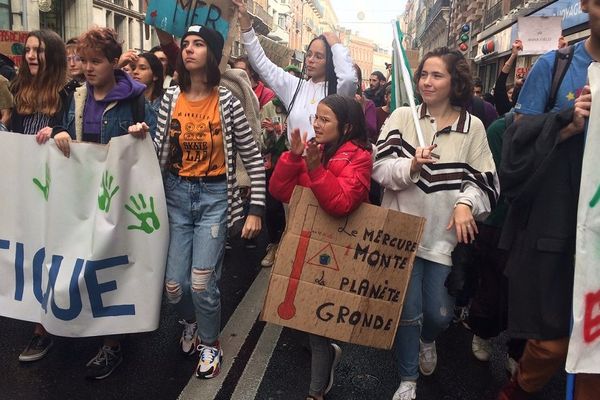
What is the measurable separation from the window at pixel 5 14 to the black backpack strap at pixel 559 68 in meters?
19.3

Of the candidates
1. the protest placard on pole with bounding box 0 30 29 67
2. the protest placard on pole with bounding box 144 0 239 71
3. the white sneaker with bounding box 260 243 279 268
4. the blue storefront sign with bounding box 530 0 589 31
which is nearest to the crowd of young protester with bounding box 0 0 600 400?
the protest placard on pole with bounding box 144 0 239 71

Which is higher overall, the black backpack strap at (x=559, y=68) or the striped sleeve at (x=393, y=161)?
the black backpack strap at (x=559, y=68)

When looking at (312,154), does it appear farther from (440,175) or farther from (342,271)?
(440,175)

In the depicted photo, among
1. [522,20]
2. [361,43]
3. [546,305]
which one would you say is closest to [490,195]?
[546,305]

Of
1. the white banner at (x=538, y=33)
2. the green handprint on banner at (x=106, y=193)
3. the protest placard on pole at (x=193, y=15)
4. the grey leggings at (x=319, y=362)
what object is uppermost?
the white banner at (x=538, y=33)

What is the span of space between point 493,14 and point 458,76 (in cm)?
3215

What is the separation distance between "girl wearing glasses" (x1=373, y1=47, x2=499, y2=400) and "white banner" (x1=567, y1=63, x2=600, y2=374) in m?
0.70

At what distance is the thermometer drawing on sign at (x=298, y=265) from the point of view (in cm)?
270

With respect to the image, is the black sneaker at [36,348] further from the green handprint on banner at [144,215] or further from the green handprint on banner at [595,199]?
the green handprint on banner at [595,199]

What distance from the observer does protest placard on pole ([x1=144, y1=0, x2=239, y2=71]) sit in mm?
4031

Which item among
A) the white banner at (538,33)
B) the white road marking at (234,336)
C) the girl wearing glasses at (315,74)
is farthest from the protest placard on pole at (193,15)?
the white banner at (538,33)

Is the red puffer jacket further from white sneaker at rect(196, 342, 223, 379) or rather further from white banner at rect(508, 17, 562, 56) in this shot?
white banner at rect(508, 17, 562, 56)

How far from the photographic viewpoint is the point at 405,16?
130 metres

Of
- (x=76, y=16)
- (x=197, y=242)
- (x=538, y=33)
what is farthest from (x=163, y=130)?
(x=76, y=16)
